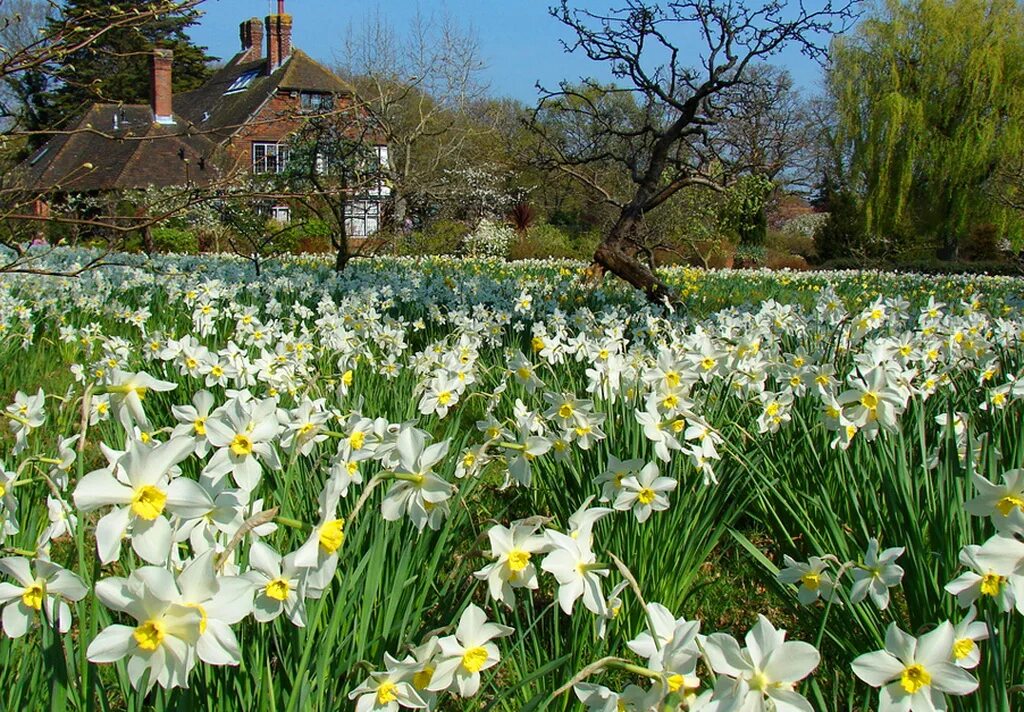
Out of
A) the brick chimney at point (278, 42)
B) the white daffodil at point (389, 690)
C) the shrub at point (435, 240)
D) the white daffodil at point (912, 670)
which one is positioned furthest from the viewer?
the brick chimney at point (278, 42)

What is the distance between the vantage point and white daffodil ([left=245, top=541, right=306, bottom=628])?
1.19m

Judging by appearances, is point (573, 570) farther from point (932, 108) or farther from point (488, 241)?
point (932, 108)

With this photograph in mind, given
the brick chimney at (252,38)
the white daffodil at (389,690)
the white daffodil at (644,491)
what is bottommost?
the white daffodil at (389,690)

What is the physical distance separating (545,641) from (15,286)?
693 centimetres

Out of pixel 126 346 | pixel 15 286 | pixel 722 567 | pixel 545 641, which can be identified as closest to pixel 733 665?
pixel 545 641

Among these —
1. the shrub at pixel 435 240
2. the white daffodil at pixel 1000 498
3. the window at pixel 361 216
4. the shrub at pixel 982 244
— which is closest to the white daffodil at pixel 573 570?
the white daffodil at pixel 1000 498

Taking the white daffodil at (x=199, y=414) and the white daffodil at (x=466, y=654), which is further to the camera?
the white daffodil at (x=199, y=414)

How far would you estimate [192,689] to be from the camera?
1279 millimetres

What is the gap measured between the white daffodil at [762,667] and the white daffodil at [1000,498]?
53 centimetres

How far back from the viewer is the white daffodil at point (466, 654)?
1.17m

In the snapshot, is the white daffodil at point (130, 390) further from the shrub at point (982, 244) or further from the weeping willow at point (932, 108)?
the shrub at point (982, 244)

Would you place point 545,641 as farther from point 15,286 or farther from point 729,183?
point 15,286

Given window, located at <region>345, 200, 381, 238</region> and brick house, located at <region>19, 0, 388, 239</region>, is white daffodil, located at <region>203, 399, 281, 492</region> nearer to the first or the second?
window, located at <region>345, 200, 381, 238</region>

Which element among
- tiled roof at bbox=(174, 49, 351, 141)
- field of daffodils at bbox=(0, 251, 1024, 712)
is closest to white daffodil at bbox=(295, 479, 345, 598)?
field of daffodils at bbox=(0, 251, 1024, 712)
